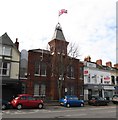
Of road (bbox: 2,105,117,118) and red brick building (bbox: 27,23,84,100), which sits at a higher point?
red brick building (bbox: 27,23,84,100)

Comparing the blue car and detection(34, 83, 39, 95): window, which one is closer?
the blue car

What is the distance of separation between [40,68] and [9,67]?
550 cm

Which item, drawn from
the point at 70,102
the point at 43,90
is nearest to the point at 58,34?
the point at 43,90

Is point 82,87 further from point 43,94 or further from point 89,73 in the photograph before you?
point 43,94

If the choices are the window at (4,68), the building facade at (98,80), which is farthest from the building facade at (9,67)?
the building facade at (98,80)

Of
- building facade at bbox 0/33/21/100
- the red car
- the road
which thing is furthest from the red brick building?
the road

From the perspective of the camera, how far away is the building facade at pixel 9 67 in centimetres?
2972

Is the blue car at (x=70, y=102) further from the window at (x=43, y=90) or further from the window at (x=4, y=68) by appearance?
the window at (x=4, y=68)

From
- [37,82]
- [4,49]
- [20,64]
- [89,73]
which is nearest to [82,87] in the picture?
[89,73]

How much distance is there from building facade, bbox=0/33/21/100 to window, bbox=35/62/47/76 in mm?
3438

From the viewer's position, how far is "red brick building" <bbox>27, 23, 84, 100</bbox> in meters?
32.6

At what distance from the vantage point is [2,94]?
97.1 feet

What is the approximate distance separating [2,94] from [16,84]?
2.46 metres

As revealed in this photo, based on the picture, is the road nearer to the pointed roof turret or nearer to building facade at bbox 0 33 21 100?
building facade at bbox 0 33 21 100
